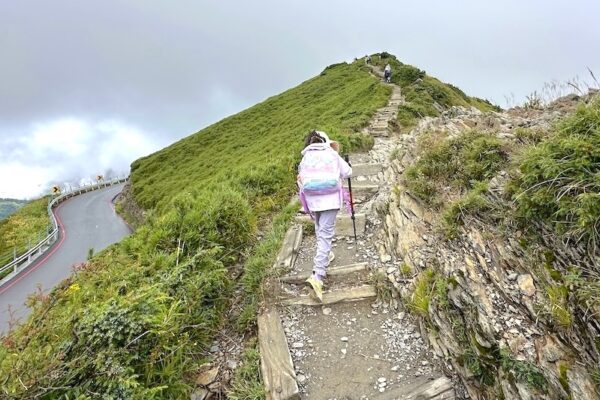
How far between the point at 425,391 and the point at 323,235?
2740 millimetres

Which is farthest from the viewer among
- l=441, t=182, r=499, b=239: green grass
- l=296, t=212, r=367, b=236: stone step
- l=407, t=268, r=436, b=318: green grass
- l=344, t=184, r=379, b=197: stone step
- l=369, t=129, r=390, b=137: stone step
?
l=369, t=129, r=390, b=137: stone step

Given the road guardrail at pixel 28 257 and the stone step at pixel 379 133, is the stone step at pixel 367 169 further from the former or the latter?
the road guardrail at pixel 28 257

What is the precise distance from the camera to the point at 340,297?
6230mm

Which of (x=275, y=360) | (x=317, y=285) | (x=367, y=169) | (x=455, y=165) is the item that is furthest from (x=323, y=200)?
(x=367, y=169)

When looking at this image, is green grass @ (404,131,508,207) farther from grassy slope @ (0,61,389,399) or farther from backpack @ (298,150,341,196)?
grassy slope @ (0,61,389,399)

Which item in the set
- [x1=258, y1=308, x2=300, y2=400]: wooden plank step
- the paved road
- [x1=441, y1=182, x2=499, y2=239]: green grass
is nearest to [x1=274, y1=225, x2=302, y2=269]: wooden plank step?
[x1=258, y1=308, x2=300, y2=400]: wooden plank step

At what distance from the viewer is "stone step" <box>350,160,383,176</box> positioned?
479 inches

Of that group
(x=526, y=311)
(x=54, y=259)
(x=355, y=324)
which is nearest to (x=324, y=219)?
(x=355, y=324)

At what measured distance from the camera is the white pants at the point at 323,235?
20.5 ft

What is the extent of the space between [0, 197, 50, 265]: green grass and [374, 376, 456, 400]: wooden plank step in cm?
4127

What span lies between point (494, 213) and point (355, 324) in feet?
8.39

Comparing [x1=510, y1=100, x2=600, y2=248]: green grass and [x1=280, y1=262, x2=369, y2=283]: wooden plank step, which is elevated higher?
[x1=510, y1=100, x2=600, y2=248]: green grass

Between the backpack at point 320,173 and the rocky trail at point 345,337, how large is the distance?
171 centimetres

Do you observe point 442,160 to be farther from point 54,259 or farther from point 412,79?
point 54,259
